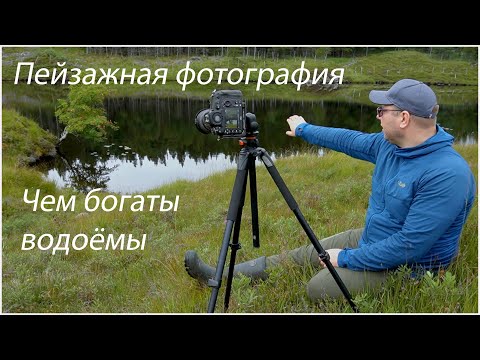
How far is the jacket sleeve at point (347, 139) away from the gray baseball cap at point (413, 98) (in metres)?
0.57

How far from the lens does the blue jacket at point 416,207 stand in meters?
2.49

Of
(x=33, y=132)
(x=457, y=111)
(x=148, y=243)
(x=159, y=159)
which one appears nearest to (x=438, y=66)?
(x=457, y=111)

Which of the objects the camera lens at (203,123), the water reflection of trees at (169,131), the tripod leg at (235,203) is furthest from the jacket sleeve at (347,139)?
the water reflection of trees at (169,131)

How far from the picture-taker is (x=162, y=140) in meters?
19.3

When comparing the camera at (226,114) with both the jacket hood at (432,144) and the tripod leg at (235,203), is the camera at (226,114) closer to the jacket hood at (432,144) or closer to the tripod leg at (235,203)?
the tripod leg at (235,203)

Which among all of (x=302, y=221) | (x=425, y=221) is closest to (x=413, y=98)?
(x=425, y=221)

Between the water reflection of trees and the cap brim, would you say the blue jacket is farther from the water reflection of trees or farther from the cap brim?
the water reflection of trees

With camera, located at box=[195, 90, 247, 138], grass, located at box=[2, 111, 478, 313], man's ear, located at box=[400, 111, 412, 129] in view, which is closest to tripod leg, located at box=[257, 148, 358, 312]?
grass, located at box=[2, 111, 478, 313]

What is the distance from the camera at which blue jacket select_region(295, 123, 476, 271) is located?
2488 millimetres

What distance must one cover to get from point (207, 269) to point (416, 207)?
1.88m

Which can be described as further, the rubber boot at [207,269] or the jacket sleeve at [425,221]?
the rubber boot at [207,269]

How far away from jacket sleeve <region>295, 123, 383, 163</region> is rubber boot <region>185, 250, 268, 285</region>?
1240mm

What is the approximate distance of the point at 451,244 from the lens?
2783 mm

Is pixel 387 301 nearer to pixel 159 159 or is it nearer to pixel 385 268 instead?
pixel 385 268
